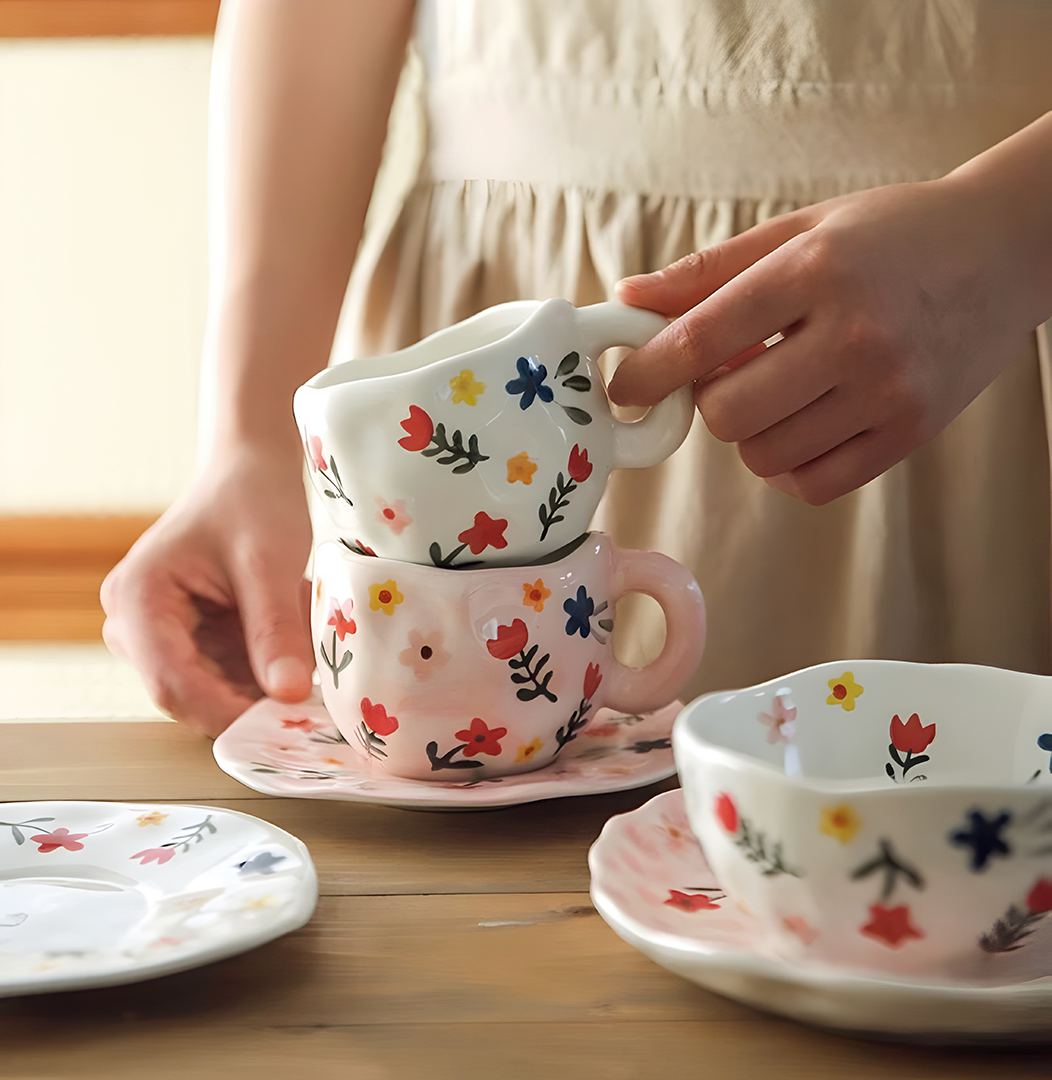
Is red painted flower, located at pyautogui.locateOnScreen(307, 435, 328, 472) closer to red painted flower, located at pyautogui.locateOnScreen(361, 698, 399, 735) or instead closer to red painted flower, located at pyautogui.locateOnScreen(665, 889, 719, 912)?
red painted flower, located at pyautogui.locateOnScreen(361, 698, 399, 735)

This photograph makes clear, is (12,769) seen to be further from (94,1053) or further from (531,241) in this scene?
(531,241)

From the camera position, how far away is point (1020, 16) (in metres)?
0.68

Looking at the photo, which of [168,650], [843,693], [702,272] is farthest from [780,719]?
[168,650]

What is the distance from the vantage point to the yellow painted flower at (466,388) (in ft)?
1.39

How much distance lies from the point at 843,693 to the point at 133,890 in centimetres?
24

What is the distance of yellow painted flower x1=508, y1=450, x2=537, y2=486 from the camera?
43 cm

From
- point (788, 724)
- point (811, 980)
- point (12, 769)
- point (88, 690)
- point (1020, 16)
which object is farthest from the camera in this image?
point (88, 690)

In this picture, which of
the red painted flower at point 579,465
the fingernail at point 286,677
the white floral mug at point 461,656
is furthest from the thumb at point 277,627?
the red painted flower at point 579,465

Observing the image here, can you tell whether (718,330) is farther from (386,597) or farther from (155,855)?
(155,855)

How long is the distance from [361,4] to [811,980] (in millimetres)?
701

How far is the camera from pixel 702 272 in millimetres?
520

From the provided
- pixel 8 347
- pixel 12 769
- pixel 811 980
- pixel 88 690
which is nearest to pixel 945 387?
pixel 811 980

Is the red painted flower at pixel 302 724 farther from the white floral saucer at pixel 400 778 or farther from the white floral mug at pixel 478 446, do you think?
the white floral mug at pixel 478 446

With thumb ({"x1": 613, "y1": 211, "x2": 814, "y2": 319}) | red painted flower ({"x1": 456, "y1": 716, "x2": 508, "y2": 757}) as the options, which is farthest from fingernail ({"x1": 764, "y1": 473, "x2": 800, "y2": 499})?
red painted flower ({"x1": 456, "y1": 716, "x2": 508, "y2": 757})
